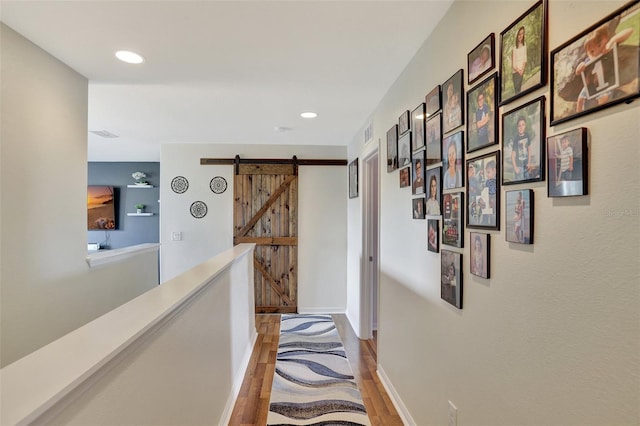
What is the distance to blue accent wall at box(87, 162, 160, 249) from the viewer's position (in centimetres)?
628

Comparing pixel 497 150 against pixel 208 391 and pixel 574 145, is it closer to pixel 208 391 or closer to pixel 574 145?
pixel 574 145

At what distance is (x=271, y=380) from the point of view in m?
2.69

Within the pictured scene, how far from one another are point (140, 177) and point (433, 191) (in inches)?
237

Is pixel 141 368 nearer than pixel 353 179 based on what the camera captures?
Yes

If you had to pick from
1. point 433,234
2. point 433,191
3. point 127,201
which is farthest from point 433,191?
point 127,201

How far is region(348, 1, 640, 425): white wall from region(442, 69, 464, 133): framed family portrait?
6cm

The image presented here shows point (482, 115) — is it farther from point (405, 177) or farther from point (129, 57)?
point (129, 57)

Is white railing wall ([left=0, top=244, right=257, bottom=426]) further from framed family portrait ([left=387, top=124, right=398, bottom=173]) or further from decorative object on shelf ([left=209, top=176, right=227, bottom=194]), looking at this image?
decorative object on shelf ([left=209, top=176, right=227, bottom=194])

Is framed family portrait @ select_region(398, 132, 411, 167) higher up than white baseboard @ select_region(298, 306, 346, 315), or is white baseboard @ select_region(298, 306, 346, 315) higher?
framed family portrait @ select_region(398, 132, 411, 167)

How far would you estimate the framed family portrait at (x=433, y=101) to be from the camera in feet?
5.36

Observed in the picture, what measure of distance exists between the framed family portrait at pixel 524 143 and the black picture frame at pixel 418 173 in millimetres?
746

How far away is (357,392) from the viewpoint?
2.51 metres

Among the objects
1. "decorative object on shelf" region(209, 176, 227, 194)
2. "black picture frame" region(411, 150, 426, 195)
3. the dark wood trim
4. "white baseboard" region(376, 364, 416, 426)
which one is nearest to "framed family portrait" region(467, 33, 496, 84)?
"black picture frame" region(411, 150, 426, 195)

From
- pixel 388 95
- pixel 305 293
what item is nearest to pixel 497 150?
pixel 388 95
